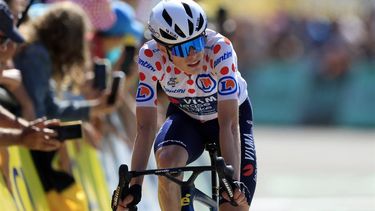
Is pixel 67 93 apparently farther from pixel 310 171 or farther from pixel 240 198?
pixel 310 171

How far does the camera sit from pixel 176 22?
6168mm

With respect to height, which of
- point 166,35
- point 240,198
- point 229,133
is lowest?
point 240,198

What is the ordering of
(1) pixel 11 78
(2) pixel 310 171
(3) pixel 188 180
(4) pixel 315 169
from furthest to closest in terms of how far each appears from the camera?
(4) pixel 315 169
(2) pixel 310 171
(1) pixel 11 78
(3) pixel 188 180

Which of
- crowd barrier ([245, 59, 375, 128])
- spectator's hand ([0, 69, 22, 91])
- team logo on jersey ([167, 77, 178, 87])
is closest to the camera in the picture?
team logo on jersey ([167, 77, 178, 87])

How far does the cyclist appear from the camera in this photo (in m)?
6.21

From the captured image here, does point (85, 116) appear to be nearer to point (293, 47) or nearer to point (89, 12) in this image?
point (89, 12)

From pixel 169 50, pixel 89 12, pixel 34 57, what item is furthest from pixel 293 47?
pixel 169 50

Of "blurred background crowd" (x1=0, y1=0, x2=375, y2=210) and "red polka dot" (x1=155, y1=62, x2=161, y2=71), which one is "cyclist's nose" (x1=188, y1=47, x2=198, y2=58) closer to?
"red polka dot" (x1=155, y1=62, x2=161, y2=71)

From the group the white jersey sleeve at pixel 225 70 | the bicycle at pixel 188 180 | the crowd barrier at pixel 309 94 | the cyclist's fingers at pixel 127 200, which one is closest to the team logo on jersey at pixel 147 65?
the white jersey sleeve at pixel 225 70

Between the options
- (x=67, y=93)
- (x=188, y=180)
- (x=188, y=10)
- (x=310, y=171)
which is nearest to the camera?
(x=188, y=180)

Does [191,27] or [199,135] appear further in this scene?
[199,135]

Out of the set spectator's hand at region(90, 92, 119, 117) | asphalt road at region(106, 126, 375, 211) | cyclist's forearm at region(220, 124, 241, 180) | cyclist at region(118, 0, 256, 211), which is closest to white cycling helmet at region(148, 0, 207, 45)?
cyclist at region(118, 0, 256, 211)

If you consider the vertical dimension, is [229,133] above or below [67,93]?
above

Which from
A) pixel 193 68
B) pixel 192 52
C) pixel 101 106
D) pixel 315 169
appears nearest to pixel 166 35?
pixel 192 52
